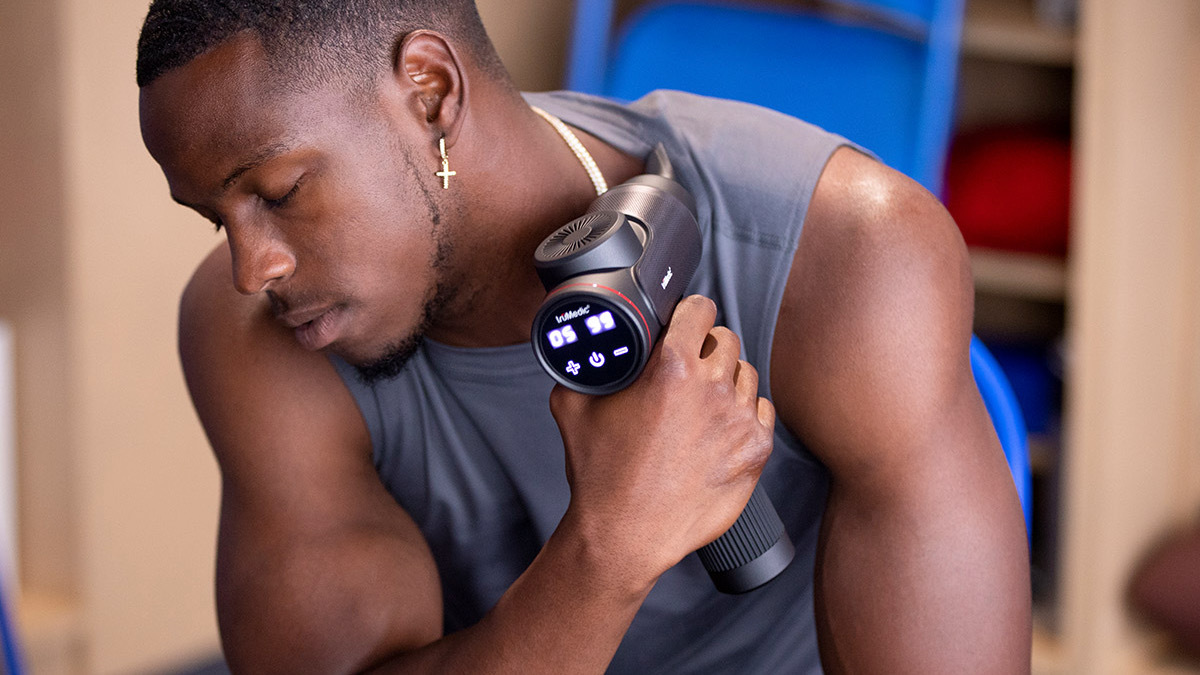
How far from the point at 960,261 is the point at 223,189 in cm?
55

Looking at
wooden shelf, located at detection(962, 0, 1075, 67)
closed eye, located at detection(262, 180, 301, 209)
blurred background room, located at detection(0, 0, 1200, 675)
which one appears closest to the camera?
closed eye, located at detection(262, 180, 301, 209)

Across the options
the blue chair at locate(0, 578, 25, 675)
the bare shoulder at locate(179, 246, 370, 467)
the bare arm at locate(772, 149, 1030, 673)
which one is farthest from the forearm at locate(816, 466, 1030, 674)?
the blue chair at locate(0, 578, 25, 675)

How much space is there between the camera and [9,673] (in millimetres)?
977

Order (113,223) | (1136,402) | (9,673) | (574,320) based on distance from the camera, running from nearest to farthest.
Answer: (574,320)
(9,673)
(113,223)
(1136,402)

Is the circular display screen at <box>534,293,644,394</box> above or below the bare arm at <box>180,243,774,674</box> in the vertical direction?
→ above

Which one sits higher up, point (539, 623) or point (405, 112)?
point (405, 112)

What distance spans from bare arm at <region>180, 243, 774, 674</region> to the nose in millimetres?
193

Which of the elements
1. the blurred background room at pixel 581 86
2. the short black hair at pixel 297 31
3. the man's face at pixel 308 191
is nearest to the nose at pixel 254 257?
the man's face at pixel 308 191

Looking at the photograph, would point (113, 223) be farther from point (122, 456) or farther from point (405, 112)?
point (405, 112)

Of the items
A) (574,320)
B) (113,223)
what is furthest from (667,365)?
(113,223)

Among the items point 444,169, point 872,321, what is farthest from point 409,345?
point 872,321

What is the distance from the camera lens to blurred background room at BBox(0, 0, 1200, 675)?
1.83 metres

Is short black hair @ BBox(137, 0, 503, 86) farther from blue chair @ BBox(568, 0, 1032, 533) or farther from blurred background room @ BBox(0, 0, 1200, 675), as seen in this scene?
blue chair @ BBox(568, 0, 1032, 533)

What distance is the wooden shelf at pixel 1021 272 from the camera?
2.11m
